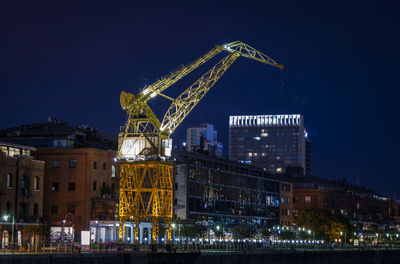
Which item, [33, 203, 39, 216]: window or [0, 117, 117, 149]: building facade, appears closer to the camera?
[33, 203, 39, 216]: window

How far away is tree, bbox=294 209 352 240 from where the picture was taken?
464ft

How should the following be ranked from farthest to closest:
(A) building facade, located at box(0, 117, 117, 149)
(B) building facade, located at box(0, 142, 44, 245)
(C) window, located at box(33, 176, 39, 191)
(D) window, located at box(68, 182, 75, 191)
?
(A) building facade, located at box(0, 117, 117, 149) → (D) window, located at box(68, 182, 75, 191) → (C) window, located at box(33, 176, 39, 191) → (B) building facade, located at box(0, 142, 44, 245)

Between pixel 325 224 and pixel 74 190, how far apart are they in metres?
58.0

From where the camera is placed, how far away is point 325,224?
142m

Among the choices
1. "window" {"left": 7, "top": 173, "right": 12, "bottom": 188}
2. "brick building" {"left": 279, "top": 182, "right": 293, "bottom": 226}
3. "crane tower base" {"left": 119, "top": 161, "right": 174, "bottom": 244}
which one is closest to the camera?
"window" {"left": 7, "top": 173, "right": 12, "bottom": 188}

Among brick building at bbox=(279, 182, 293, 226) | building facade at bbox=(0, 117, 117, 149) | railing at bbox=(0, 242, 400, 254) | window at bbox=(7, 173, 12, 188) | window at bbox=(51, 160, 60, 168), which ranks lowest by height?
railing at bbox=(0, 242, 400, 254)

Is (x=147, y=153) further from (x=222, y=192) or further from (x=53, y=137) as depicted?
(x=222, y=192)

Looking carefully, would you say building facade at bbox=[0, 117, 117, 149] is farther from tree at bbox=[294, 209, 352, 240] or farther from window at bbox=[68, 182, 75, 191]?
tree at bbox=[294, 209, 352, 240]

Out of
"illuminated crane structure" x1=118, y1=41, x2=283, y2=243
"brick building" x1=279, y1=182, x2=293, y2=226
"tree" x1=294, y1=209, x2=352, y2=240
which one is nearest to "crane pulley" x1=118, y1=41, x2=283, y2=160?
"illuminated crane structure" x1=118, y1=41, x2=283, y2=243

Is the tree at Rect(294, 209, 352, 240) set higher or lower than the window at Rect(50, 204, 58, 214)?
lower

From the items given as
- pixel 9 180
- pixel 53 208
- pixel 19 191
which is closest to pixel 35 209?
pixel 19 191

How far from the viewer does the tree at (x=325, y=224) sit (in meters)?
141

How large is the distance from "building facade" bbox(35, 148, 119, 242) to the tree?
162 feet

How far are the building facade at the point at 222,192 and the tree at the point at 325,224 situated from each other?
637 inches
